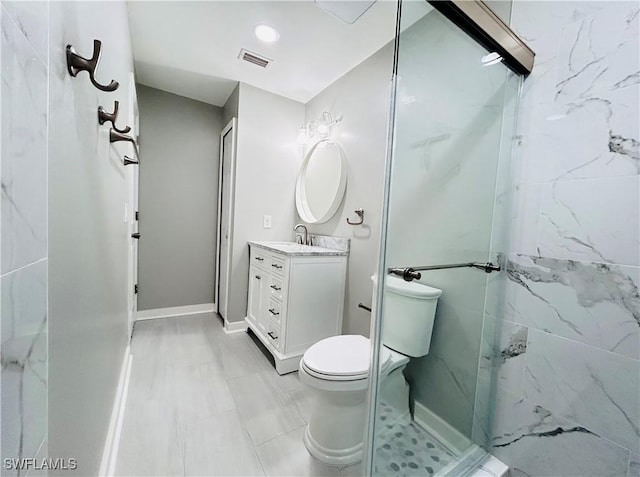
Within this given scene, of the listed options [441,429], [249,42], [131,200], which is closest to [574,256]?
[441,429]

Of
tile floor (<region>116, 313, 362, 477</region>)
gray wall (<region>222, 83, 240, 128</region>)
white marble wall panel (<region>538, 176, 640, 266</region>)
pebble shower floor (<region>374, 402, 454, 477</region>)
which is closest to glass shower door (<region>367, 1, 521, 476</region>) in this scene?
pebble shower floor (<region>374, 402, 454, 477</region>)

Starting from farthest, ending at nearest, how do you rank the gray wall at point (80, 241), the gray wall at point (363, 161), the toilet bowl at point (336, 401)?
the gray wall at point (363, 161) → the toilet bowl at point (336, 401) → the gray wall at point (80, 241)

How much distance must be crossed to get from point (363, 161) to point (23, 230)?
70.6 inches

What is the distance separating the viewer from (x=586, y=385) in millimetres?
922

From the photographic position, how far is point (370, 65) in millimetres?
1869

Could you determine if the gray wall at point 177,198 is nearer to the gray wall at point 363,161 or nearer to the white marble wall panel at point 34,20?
the gray wall at point 363,161

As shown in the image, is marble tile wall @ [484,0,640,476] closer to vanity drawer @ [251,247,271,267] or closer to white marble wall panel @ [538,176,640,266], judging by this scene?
white marble wall panel @ [538,176,640,266]

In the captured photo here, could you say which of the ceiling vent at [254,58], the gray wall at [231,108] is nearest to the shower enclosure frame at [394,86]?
the ceiling vent at [254,58]

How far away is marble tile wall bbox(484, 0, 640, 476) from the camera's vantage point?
85cm

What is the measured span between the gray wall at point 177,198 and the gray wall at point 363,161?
1558mm

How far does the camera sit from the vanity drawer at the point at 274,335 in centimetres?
185

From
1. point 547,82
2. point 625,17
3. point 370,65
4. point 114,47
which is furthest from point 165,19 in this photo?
point 625,17

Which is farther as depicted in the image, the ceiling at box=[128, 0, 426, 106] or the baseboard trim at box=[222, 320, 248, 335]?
Answer: the baseboard trim at box=[222, 320, 248, 335]

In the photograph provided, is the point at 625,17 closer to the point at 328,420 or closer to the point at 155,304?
the point at 328,420
